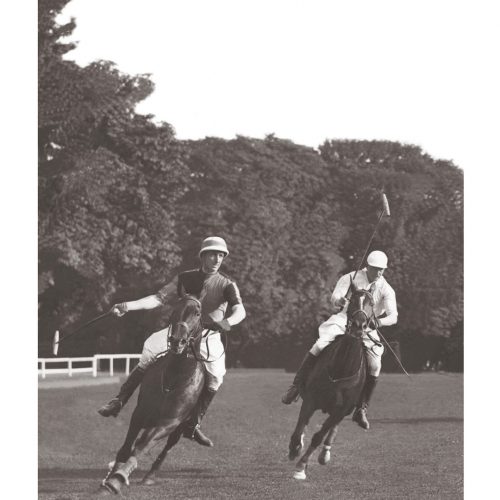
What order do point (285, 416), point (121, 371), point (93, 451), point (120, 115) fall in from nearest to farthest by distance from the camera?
point (121, 371), point (285, 416), point (93, 451), point (120, 115)

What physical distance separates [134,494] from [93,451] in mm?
3493

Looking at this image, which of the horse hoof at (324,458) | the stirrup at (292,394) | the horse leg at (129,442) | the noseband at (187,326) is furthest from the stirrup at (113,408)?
the horse hoof at (324,458)

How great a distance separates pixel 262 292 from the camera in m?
13.3

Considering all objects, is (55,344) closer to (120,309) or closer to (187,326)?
(120,309)

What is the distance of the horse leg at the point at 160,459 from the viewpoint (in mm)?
11375

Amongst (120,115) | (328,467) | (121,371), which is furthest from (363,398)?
(120,115)

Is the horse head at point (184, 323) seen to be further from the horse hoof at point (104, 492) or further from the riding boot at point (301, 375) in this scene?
the horse hoof at point (104, 492)

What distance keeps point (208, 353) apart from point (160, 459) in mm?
1380

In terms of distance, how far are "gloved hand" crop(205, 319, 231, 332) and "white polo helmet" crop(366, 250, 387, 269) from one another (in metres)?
1.86

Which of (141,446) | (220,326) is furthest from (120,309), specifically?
(141,446)

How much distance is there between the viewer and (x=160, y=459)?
1158 centimetres

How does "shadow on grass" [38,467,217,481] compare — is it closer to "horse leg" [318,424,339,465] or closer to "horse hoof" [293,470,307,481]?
"horse hoof" [293,470,307,481]

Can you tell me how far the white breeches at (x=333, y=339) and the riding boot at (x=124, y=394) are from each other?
1.86 metres
